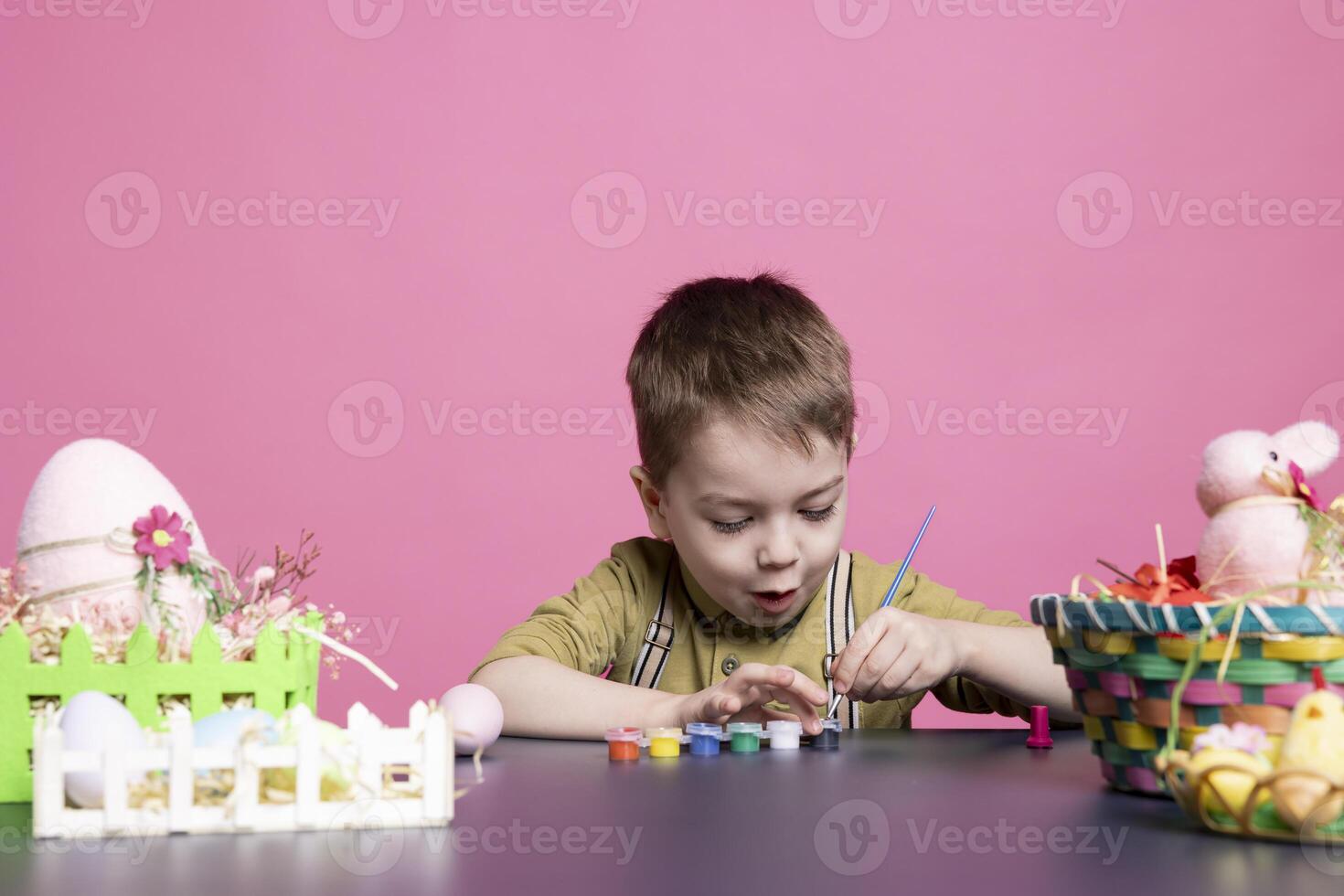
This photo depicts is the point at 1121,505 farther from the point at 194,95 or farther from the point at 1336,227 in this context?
the point at 194,95

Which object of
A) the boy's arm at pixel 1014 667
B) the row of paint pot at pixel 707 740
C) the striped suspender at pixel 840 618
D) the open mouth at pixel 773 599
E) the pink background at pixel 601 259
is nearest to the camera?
the row of paint pot at pixel 707 740

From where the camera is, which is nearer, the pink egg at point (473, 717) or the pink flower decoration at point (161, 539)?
the pink flower decoration at point (161, 539)

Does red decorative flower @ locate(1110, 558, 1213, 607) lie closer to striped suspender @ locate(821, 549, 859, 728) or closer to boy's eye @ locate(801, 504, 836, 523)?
boy's eye @ locate(801, 504, 836, 523)

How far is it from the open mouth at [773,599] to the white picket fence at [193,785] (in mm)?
722

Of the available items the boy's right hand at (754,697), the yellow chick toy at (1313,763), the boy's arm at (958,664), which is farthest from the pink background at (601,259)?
the yellow chick toy at (1313,763)

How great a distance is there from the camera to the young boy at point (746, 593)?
3.94 feet

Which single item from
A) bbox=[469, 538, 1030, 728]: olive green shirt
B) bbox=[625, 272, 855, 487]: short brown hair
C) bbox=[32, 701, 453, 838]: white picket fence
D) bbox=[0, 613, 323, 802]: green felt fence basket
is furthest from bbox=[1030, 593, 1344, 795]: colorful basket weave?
bbox=[469, 538, 1030, 728]: olive green shirt

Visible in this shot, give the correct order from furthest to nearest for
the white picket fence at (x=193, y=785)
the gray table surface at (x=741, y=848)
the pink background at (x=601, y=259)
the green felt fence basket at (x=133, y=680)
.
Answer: the pink background at (x=601, y=259) → the green felt fence basket at (x=133, y=680) → the white picket fence at (x=193, y=785) → the gray table surface at (x=741, y=848)

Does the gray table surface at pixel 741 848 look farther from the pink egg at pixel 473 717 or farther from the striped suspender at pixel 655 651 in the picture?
the striped suspender at pixel 655 651

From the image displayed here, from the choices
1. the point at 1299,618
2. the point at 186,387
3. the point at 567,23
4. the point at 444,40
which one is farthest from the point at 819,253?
the point at 1299,618

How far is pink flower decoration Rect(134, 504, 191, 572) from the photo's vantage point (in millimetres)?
850

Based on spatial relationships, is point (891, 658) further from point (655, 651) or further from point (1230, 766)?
point (1230, 766)

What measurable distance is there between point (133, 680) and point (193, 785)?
0.13m

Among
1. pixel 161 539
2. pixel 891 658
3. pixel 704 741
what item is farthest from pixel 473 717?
pixel 891 658
